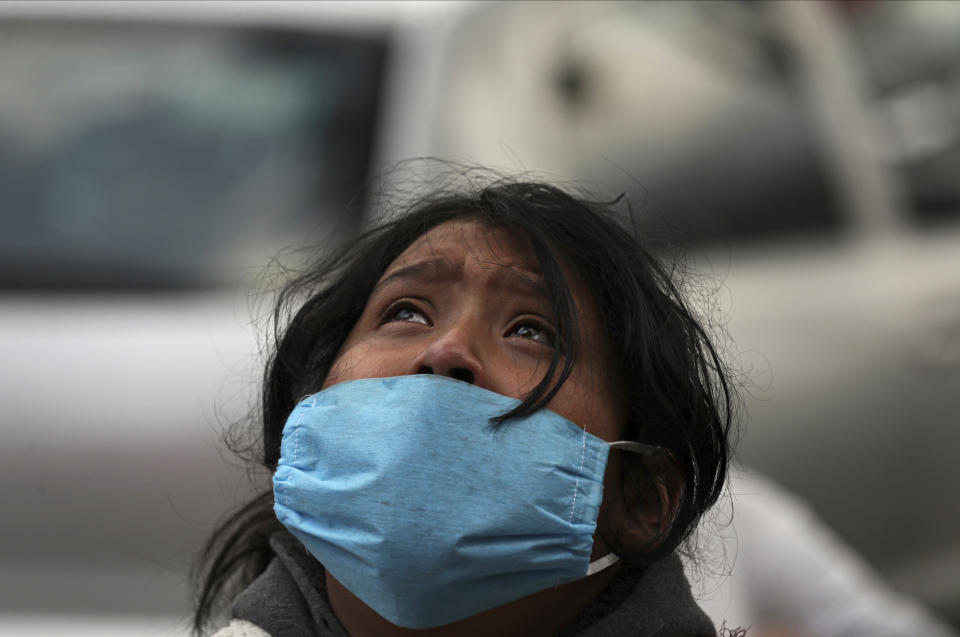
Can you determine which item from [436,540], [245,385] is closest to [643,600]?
[436,540]

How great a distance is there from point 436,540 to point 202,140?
2.05 meters

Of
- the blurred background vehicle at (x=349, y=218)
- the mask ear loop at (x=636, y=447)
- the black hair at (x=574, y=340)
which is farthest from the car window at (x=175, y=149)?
the mask ear loop at (x=636, y=447)

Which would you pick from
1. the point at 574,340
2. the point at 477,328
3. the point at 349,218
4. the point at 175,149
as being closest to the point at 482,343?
the point at 477,328

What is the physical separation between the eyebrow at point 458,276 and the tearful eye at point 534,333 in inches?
1.9

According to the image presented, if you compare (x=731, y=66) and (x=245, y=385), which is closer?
(x=245, y=385)

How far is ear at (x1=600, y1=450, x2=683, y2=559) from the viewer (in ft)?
6.22

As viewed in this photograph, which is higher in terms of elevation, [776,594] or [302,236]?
[302,236]

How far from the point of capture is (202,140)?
136 inches

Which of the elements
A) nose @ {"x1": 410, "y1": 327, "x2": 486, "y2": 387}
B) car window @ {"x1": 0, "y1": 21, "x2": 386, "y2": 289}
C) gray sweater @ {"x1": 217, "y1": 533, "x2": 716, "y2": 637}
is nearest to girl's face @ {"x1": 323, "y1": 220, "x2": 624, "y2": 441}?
nose @ {"x1": 410, "y1": 327, "x2": 486, "y2": 387}

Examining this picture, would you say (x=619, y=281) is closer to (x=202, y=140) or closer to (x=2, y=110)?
(x=202, y=140)

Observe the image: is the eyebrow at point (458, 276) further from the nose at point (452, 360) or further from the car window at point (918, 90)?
the car window at point (918, 90)

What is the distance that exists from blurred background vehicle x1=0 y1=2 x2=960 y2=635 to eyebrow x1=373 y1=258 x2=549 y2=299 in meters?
1.18

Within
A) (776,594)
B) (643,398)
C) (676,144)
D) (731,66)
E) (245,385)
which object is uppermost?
(731,66)

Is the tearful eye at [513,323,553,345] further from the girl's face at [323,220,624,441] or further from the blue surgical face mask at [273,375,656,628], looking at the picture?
the blue surgical face mask at [273,375,656,628]
